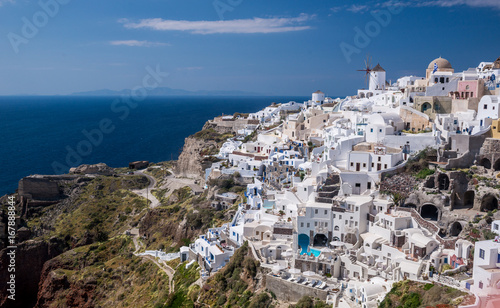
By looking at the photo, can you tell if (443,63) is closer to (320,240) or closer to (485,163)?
(485,163)

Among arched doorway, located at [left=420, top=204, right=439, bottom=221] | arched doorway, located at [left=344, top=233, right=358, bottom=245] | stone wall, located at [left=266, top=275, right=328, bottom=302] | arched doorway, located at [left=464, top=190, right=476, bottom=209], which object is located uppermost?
arched doorway, located at [left=464, top=190, right=476, bottom=209]

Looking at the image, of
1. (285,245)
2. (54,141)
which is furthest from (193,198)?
(54,141)

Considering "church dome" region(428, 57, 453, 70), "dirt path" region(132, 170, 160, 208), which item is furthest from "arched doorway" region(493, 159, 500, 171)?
"dirt path" region(132, 170, 160, 208)

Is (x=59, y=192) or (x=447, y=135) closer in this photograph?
(x=447, y=135)

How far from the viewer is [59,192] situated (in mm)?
61375

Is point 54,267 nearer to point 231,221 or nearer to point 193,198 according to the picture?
point 193,198

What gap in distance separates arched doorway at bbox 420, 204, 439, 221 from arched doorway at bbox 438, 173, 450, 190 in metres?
1.52

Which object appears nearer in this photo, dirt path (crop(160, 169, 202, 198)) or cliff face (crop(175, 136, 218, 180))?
dirt path (crop(160, 169, 202, 198))

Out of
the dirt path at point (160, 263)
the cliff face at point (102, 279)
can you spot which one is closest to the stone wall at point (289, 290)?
the dirt path at point (160, 263)

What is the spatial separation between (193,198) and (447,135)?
2710 cm

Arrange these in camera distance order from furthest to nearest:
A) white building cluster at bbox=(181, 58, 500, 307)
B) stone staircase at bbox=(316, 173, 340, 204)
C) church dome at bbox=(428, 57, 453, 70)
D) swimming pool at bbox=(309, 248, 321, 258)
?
church dome at bbox=(428, 57, 453, 70) → stone staircase at bbox=(316, 173, 340, 204) → swimming pool at bbox=(309, 248, 321, 258) → white building cluster at bbox=(181, 58, 500, 307)

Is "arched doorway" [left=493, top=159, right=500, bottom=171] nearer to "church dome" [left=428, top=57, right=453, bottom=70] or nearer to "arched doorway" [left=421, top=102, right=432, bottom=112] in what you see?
"arched doorway" [left=421, top=102, right=432, bottom=112]

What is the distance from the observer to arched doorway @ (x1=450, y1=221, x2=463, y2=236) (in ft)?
93.2

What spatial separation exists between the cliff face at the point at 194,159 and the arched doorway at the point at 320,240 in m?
28.6
